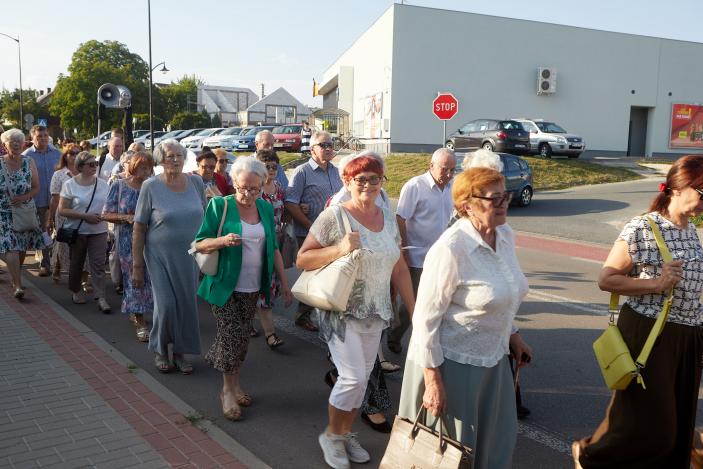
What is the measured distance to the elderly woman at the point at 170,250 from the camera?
5.29 meters

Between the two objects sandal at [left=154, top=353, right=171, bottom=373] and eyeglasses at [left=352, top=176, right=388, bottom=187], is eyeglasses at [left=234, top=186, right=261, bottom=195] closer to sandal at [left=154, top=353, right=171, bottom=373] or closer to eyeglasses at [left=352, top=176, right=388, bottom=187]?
eyeglasses at [left=352, top=176, right=388, bottom=187]

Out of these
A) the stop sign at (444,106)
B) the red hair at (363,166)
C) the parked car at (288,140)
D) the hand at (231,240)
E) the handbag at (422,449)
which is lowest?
the handbag at (422,449)

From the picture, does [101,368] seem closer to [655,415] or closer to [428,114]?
[655,415]

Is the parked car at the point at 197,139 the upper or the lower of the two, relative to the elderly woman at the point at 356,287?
upper

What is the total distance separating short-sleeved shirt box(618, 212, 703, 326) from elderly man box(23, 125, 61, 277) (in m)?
8.41

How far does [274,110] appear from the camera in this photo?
97062mm

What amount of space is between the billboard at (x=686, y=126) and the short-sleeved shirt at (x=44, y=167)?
3982 cm

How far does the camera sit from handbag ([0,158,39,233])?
25.6ft

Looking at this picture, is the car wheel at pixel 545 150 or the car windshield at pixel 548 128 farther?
the car windshield at pixel 548 128

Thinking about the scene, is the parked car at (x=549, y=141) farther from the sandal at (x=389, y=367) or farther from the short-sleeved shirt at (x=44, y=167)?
the sandal at (x=389, y=367)

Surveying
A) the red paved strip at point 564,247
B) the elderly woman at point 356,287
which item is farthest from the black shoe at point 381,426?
the red paved strip at point 564,247

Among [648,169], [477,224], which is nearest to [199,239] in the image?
[477,224]

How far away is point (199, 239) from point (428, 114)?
A: 101ft

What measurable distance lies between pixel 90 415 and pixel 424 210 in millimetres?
2987
